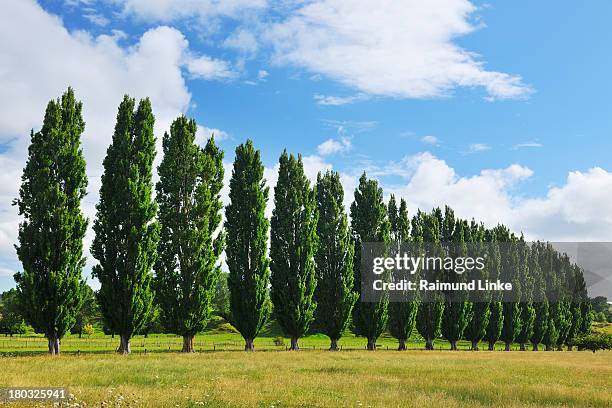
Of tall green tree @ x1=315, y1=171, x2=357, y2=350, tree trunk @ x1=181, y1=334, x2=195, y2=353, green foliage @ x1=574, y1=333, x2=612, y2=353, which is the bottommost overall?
green foliage @ x1=574, y1=333, x2=612, y2=353

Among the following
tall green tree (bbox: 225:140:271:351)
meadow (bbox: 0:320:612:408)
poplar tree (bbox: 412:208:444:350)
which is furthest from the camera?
poplar tree (bbox: 412:208:444:350)

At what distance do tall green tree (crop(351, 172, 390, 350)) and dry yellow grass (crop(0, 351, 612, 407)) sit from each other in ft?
83.0

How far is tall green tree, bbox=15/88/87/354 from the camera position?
37.8 meters

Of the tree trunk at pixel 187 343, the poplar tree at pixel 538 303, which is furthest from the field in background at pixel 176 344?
the poplar tree at pixel 538 303

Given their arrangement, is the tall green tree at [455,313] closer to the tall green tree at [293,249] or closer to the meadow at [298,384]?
the tall green tree at [293,249]

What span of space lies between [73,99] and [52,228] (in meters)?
11.3

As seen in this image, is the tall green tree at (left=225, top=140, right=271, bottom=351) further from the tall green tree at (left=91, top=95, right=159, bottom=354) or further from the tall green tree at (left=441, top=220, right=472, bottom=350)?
the tall green tree at (left=441, top=220, right=472, bottom=350)

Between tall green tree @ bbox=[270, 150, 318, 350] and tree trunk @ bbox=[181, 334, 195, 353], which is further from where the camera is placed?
tall green tree @ bbox=[270, 150, 318, 350]

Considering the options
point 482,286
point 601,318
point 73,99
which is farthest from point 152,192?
point 601,318

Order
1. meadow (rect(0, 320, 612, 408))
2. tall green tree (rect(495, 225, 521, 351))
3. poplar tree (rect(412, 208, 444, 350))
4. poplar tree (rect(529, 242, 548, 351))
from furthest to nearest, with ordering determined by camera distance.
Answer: poplar tree (rect(529, 242, 548, 351)) < tall green tree (rect(495, 225, 521, 351)) < poplar tree (rect(412, 208, 444, 350)) < meadow (rect(0, 320, 612, 408))

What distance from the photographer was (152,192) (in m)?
44.5

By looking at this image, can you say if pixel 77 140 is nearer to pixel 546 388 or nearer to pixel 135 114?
pixel 135 114

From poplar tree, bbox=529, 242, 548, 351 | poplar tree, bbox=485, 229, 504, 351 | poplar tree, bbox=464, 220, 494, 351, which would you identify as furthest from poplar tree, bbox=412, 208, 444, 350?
poplar tree, bbox=529, 242, 548, 351

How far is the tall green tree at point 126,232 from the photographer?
134 ft
